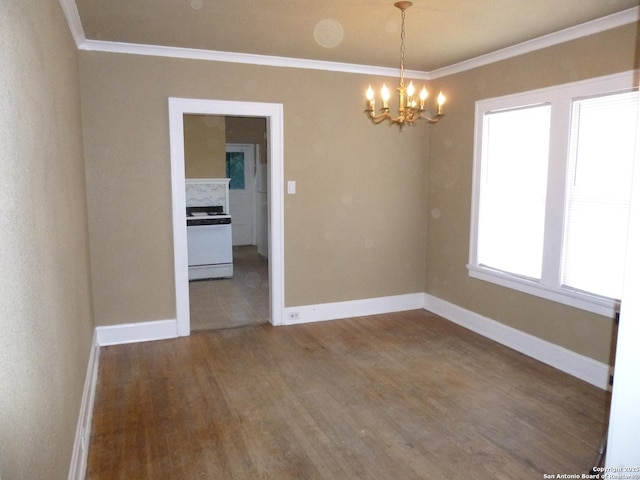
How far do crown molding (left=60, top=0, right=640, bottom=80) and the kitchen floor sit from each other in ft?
8.42

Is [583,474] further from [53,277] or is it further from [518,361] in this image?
[53,277]

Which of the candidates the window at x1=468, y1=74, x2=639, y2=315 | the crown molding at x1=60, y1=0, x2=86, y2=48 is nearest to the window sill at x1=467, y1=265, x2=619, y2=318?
the window at x1=468, y1=74, x2=639, y2=315

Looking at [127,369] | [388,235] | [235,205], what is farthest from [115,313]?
[235,205]

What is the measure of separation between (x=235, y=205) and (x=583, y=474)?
26.7ft

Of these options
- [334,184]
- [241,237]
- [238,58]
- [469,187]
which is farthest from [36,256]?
[241,237]

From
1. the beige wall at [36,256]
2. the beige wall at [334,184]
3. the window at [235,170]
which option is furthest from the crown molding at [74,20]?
the window at [235,170]

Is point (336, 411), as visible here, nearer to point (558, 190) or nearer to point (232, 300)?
point (558, 190)

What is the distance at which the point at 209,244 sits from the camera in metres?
6.83

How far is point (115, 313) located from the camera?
429cm

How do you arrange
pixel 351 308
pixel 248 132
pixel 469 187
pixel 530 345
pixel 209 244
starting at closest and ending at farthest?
pixel 530 345
pixel 469 187
pixel 351 308
pixel 209 244
pixel 248 132

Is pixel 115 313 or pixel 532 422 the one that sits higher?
pixel 115 313

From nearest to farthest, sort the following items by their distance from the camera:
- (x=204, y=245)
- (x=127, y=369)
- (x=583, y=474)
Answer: (x=583, y=474)
(x=127, y=369)
(x=204, y=245)

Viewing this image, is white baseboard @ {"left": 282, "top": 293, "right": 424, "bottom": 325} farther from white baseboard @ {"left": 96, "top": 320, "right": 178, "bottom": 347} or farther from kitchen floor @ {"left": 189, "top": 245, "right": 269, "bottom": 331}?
white baseboard @ {"left": 96, "top": 320, "right": 178, "bottom": 347}

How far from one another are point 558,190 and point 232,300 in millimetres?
3743
